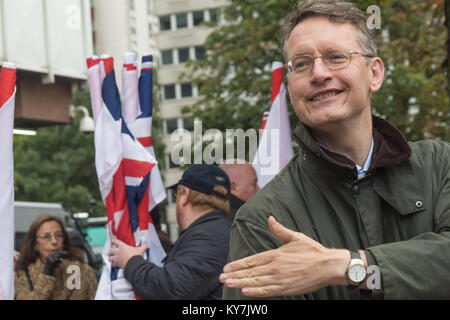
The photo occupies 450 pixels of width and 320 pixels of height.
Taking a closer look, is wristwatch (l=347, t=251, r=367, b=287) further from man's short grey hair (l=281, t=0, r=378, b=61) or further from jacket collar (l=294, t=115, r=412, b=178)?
man's short grey hair (l=281, t=0, r=378, b=61)

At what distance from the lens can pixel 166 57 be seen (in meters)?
60.2

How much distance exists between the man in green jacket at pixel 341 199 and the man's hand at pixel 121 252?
2.50 m

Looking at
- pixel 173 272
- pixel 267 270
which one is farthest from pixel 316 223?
pixel 173 272

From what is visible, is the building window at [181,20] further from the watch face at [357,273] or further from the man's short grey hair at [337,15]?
the watch face at [357,273]

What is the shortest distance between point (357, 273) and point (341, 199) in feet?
1.00

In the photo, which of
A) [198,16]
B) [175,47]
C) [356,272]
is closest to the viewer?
[356,272]

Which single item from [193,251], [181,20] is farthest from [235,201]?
[181,20]

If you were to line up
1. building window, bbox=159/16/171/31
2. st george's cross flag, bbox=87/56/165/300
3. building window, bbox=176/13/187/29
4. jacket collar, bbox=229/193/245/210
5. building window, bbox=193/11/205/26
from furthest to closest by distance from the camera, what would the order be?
building window, bbox=159/16/171/31
building window, bbox=176/13/187/29
building window, bbox=193/11/205/26
jacket collar, bbox=229/193/245/210
st george's cross flag, bbox=87/56/165/300

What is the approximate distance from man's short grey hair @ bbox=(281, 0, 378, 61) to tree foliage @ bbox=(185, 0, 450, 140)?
11664mm

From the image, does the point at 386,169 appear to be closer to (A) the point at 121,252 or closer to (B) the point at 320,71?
(B) the point at 320,71

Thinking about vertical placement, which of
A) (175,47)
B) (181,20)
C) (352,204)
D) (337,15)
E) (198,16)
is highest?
(198,16)

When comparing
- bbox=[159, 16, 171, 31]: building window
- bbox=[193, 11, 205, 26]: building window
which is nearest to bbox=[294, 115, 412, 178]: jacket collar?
bbox=[193, 11, 205, 26]: building window

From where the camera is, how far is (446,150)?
2.21 metres

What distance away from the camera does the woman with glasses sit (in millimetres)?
6078
